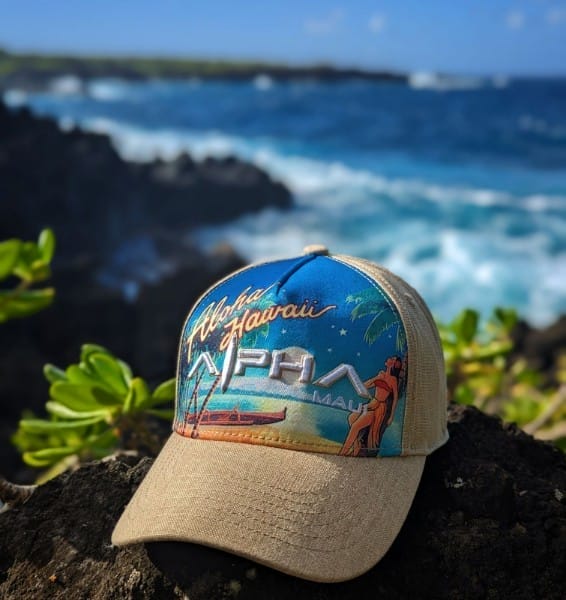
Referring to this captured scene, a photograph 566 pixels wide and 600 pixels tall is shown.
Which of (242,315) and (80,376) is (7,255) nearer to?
(80,376)

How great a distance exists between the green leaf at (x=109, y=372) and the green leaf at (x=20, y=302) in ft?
1.27

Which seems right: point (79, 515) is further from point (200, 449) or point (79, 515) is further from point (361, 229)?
point (361, 229)

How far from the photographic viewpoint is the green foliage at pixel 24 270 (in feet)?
6.01

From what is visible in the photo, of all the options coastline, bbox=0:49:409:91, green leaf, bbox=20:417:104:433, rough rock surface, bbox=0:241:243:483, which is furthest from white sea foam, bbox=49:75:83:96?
green leaf, bbox=20:417:104:433

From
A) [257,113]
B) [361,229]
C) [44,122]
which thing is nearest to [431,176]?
[361,229]

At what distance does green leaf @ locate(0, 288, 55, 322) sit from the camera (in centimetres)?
189

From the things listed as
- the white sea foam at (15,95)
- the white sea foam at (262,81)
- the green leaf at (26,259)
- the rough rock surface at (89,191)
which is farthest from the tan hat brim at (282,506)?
the white sea foam at (262,81)

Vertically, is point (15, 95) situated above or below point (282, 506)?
below

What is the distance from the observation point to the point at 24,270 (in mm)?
2010

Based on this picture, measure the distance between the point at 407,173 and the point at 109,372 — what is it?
21006 mm

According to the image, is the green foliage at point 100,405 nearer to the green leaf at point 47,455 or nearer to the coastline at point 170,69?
the green leaf at point 47,455

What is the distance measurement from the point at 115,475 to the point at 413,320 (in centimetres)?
64

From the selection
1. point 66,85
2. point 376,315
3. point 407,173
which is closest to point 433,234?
point 407,173

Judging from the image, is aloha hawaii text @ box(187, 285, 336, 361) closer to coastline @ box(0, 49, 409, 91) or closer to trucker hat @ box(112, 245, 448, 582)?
trucker hat @ box(112, 245, 448, 582)
